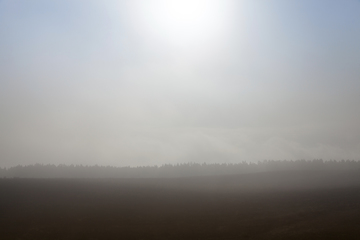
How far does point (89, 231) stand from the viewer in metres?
24.9

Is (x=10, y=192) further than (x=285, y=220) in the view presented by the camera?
Yes

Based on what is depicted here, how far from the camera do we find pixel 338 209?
93.4 feet

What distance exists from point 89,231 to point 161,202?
10719 millimetres

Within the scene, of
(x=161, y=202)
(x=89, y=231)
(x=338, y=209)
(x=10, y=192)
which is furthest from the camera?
(x=10, y=192)

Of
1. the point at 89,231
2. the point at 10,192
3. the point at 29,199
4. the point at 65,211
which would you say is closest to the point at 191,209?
the point at 89,231

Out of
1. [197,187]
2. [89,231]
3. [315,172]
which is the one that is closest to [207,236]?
[89,231]

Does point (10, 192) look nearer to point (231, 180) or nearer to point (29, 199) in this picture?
point (29, 199)

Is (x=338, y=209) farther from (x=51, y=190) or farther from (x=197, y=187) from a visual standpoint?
(x=51, y=190)

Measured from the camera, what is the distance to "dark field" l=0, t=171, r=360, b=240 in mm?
23766

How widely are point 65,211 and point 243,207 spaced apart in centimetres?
1851

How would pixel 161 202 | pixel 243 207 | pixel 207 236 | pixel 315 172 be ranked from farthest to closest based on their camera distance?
1. pixel 315 172
2. pixel 161 202
3. pixel 243 207
4. pixel 207 236

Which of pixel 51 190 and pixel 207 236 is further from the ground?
pixel 51 190

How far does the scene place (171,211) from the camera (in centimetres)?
3039

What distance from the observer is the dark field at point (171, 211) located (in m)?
23.8
